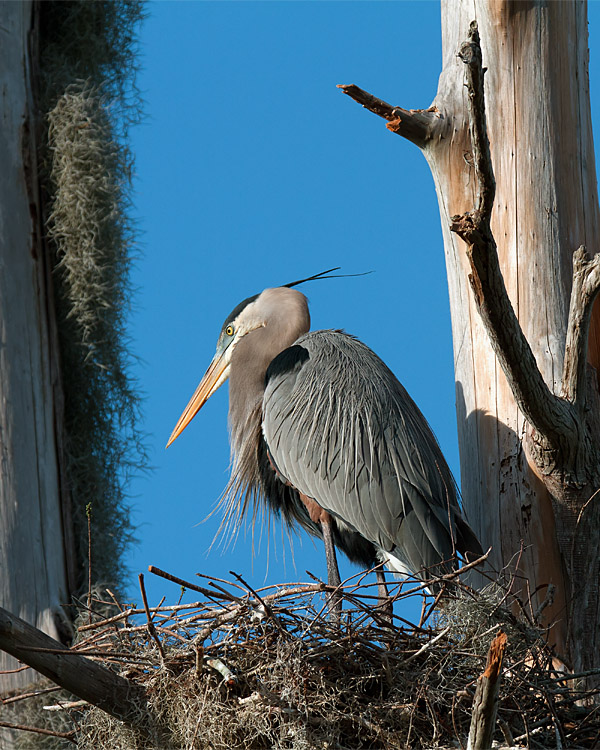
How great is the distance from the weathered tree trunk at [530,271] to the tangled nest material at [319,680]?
0.36 meters

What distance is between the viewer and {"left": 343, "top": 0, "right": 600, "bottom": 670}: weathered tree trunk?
273cm

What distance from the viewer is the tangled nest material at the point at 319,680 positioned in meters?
2.18

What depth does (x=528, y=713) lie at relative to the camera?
7.55ft

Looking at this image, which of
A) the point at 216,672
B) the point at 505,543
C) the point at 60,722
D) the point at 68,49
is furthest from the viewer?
the point at 68,49

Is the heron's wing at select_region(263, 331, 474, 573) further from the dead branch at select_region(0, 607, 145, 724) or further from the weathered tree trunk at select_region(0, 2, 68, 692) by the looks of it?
the dead branch at select_region(0, 607, 145, 724)

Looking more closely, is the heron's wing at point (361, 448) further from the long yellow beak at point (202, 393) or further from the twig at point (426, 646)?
the twig at point (426, 646)

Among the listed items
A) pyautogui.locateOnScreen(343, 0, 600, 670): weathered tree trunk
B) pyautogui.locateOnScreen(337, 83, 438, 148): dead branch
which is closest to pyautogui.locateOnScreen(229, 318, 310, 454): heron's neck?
pyautogui.locateOnScreen(343, 0, 600, 670): weathered tree trunk

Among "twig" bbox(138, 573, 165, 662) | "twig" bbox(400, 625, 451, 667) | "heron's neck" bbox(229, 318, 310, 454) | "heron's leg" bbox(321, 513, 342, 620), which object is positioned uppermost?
"heron's neck" bbox(229, 318, 310, 454)

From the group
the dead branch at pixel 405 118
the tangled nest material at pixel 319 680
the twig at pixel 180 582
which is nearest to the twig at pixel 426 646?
the tangled nest material at pixel 319 680

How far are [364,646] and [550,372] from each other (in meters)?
0.92

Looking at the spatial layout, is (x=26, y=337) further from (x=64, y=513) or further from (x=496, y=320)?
(x=496, y=320)

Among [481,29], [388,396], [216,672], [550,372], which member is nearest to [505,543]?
[550,372]

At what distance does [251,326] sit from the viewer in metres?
3.90

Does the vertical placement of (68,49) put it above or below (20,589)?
above
